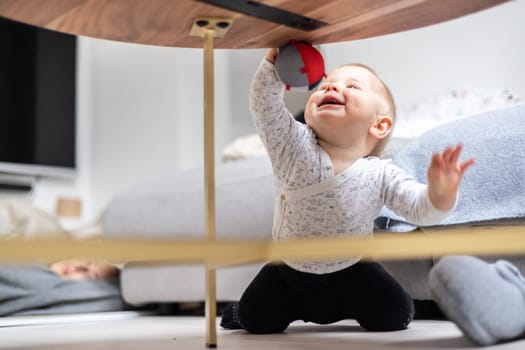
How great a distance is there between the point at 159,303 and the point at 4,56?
149cm

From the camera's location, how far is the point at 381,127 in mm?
963

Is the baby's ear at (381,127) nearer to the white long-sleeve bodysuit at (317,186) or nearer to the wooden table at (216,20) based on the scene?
the white long-sleeve bodysuit at (317,186)

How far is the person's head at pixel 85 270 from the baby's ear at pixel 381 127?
89 centimetres

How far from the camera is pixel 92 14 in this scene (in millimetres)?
735

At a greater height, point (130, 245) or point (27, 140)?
point (27, 140)

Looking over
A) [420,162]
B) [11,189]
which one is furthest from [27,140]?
[420,162]

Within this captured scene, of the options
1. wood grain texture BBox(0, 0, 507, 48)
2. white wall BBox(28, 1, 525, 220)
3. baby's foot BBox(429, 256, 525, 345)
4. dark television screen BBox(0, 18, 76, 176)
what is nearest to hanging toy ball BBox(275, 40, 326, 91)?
wood grain texture BBox(0, 0, 507, 48)

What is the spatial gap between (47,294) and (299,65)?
95 cm

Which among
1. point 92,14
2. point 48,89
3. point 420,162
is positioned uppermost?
point 48,89

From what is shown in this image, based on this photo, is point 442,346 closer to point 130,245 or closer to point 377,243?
point 377,243

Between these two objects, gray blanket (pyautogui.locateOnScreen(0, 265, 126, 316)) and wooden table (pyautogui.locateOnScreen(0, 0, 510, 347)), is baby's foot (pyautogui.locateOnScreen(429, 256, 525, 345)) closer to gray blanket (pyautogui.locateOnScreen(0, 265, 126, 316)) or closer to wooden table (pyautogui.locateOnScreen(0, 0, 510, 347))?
wooden table (pyautogui.locateOnScreen(0, 0, 510, 347))

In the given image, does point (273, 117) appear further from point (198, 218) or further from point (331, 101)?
point (198, 218)

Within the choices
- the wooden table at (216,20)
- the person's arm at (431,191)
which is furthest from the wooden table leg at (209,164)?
the person's arm at (431,191)

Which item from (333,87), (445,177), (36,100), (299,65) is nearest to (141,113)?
(36,100)
